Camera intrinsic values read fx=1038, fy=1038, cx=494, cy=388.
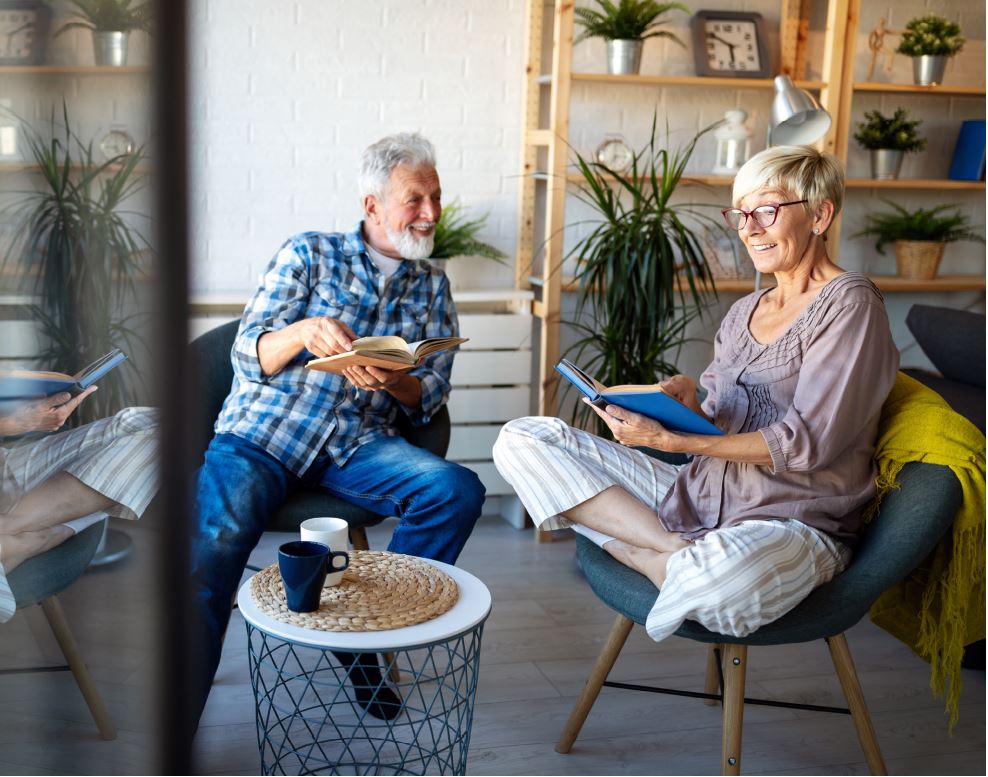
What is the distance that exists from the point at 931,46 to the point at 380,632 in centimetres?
297

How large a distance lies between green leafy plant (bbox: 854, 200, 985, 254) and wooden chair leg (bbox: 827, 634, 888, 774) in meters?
2.26

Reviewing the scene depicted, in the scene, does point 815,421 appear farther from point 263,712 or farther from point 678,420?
point 263,712

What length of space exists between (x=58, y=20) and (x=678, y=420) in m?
1.64

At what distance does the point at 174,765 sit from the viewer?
1.01 feet

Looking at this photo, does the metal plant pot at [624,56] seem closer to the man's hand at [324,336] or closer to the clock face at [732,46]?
the clock face at [732,46]

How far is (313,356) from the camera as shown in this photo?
236cm

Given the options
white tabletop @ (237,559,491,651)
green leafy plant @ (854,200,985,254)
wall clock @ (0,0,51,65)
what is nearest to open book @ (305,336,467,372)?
white tabletop @ (237,559,491,651)

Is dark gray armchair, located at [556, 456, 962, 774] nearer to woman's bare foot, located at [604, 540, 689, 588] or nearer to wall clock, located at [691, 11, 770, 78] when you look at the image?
woman's bare foot, located at [604, 540, 689, 588]

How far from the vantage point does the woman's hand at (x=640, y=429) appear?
73.2 inches

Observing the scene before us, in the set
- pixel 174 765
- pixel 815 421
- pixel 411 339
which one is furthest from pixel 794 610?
pixel 174 765

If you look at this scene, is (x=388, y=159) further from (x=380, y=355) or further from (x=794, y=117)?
(x=794, y=117)

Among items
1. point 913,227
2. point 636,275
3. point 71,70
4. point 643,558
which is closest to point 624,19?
point 636,275

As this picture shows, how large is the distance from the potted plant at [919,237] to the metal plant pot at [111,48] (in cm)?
373

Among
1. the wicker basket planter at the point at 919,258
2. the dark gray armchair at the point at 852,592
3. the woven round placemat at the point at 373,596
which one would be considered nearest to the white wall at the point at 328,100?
the wicker basket planter at the point at 919,258
